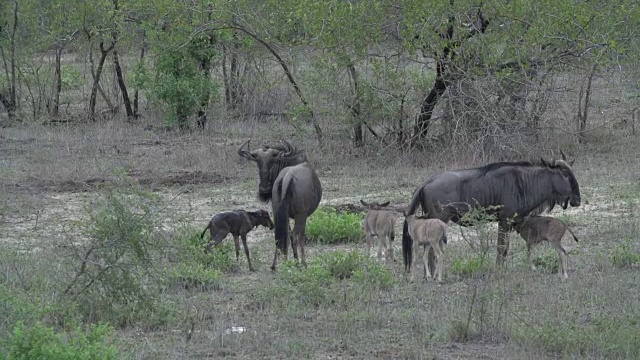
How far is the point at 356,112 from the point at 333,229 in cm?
694

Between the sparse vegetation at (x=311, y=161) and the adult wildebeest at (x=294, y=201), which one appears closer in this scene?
the sparse vegetation at (x=311, y=161)

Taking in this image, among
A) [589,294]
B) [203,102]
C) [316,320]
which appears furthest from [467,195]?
[203,102]

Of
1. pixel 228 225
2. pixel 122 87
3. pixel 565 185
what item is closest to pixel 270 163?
pixel 228 225

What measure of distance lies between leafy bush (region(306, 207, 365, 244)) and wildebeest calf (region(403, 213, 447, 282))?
2.37 meters

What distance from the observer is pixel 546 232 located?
11000mm

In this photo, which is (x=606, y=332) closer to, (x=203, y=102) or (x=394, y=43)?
(x=394, y=43)

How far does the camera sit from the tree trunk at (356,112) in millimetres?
19625

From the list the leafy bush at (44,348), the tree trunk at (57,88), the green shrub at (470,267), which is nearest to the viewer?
the leafy bush at (44,348)

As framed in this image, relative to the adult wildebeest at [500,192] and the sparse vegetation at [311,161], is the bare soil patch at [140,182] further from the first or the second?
the adult wildebeest at [500,192]

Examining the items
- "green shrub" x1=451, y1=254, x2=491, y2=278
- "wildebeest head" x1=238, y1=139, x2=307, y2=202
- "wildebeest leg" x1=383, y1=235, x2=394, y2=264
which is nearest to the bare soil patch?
"wildebeest head" x1=238, y1=139, x2=307, y2=202

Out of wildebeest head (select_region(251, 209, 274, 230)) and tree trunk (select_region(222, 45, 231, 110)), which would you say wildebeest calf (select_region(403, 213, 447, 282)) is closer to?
wildebeest head (select_region(251, 209, 274, 230))

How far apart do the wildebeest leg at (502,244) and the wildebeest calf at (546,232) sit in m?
0.18

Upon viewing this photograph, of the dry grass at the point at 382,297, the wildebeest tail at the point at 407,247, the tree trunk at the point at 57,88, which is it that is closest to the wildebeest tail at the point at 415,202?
the wildebeest tail at the point at 407,247

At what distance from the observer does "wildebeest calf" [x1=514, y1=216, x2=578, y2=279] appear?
35.6ft
